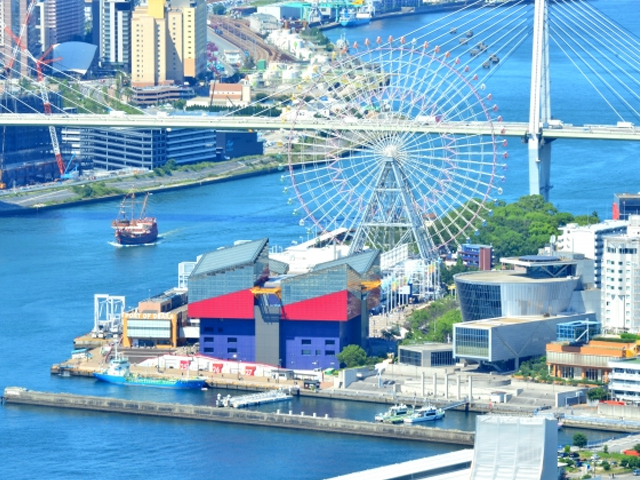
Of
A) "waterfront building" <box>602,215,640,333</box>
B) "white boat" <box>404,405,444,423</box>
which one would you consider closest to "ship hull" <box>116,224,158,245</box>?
"waterfront building" <box>602,215,640,333</box>

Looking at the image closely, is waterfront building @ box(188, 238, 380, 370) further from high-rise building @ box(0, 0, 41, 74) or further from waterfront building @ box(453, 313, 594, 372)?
high-rise building @ box(0, 0, 41, 74)

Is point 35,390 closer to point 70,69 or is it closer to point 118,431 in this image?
point 118,431

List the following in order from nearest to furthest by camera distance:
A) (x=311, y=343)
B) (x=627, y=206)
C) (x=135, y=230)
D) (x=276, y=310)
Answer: (x=276, y=310) < (x=311, y=343) < (x=627, y=206) < (x=135, y=230)

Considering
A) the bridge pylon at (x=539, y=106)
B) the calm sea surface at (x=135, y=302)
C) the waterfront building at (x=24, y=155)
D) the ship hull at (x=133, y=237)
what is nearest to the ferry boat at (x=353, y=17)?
the calm sea surface at (x=135, y=302)

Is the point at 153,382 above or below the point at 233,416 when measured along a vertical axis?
above

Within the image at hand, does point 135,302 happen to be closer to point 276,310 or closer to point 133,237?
point 276,310

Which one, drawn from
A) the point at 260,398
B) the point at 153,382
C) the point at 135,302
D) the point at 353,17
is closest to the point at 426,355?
the point at 260,398

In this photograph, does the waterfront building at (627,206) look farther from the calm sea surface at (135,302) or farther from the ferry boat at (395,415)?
the ferry boat at (395,415)
